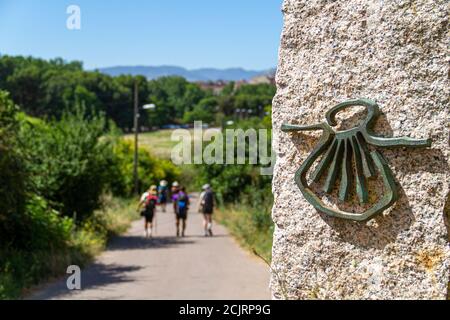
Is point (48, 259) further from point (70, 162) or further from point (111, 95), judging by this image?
point (111, 95)

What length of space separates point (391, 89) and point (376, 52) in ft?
0.77

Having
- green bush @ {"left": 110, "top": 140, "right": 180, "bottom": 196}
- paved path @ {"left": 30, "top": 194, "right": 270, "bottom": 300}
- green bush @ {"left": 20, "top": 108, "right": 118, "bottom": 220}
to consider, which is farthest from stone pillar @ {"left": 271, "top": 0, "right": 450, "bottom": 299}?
green bush @ {"left": 110, "top": 140, "right": 180, "bottom": 196}

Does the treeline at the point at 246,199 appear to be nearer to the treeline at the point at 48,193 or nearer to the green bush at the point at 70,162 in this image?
the treeline at the point at 48,193

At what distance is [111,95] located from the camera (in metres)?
63.6

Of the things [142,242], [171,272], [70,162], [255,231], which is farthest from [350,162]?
[142,242]

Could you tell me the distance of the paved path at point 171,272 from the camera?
10.9 meters

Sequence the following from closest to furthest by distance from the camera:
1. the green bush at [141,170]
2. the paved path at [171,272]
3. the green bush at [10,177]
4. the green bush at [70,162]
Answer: the paved path at [171,272], the green bush at [10,177], the green bush at [70,162], the green bush at [141,170]

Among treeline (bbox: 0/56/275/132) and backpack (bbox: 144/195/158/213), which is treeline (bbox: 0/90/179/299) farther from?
treeline (bbox: 0/56/275/132)

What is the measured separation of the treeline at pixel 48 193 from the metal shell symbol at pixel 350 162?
277 inches

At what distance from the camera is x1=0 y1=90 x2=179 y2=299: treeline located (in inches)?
484

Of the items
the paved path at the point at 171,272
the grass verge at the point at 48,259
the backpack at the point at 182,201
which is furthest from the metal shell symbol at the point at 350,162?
the backpack at the point at 182,201

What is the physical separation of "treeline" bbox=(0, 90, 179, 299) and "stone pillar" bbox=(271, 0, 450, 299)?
6.85 m
